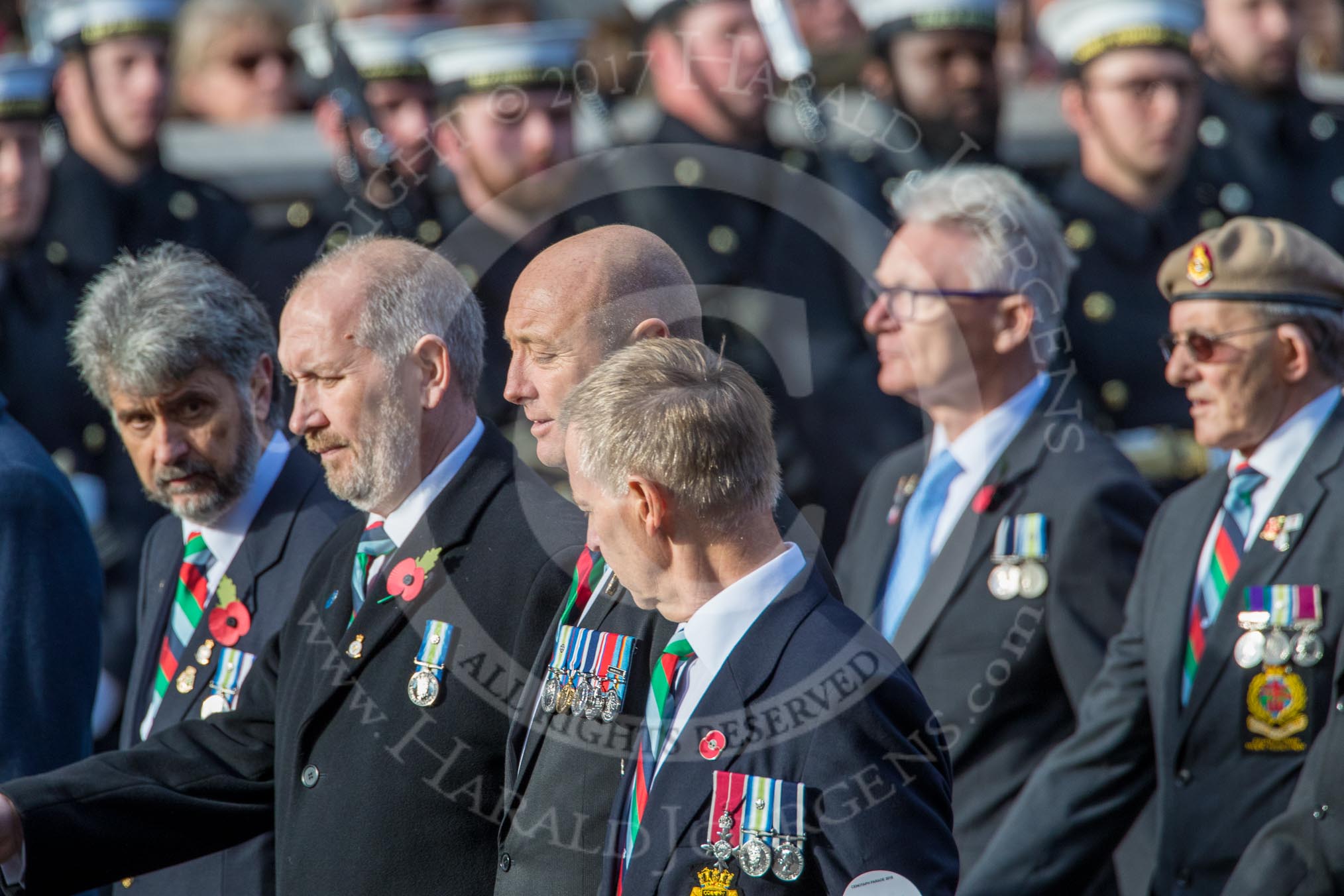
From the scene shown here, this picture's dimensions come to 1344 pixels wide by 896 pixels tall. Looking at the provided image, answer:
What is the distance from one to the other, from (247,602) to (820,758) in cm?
183

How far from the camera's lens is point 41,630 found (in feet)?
13.7

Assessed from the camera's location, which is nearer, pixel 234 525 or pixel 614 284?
pixel 614 284

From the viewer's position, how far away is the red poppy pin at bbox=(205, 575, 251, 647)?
14.2ft

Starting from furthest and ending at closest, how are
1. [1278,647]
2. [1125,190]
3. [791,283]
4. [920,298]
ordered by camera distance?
[1125,190]
[791,283]
[920,298]
[1278,647]

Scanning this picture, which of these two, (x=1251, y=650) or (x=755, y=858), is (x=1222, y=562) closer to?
(x=1251, y=650)

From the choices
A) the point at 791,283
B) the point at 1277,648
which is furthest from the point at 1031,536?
the point at 791,283

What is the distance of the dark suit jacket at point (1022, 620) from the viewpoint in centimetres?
A: 474

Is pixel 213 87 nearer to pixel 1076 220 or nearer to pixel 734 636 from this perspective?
pixel 1076 220

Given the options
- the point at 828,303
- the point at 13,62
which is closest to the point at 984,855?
the point at 828,303

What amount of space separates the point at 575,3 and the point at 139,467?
17.9 feet

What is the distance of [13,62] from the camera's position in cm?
766

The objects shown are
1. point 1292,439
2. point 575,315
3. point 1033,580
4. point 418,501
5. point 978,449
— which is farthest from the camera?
point 978,449

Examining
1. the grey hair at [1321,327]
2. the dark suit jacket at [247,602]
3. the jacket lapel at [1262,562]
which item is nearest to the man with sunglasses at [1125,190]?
the grey hair at [1321,327]

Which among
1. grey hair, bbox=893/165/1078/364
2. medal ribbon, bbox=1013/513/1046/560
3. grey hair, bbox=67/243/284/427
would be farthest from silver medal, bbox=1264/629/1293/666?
grey hair, bbox=67/243/284/427
